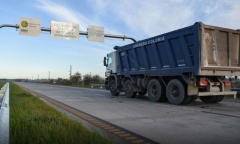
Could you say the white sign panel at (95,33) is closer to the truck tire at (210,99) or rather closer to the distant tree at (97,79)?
the truck tire at (210,99)

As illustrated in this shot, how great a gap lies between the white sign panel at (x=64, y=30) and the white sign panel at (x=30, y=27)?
116cm

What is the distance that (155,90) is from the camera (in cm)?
1327

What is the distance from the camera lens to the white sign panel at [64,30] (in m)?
21.7

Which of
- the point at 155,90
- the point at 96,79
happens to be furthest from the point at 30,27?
the point at 96,79

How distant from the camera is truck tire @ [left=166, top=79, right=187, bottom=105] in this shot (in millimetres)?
11196

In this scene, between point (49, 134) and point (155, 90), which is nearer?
point (49, 134)

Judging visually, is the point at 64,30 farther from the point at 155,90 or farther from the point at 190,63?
the point at 190,63

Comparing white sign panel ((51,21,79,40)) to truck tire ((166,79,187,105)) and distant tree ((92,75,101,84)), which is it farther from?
distant tree ((92,75,101,84))

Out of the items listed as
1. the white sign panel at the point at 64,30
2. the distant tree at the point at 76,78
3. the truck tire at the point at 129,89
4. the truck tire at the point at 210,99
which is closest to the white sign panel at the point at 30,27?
the white sign panel at the point at 64,30

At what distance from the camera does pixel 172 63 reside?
11.8m

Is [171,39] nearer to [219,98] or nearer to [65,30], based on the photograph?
[219,98]

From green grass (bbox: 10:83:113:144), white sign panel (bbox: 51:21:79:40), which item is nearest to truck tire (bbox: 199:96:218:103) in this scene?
green grass (bbox: 10:83:113:144)

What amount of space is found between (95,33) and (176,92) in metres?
12.9

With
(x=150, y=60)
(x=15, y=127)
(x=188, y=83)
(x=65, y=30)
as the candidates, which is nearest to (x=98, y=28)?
(x=65, y=30)
